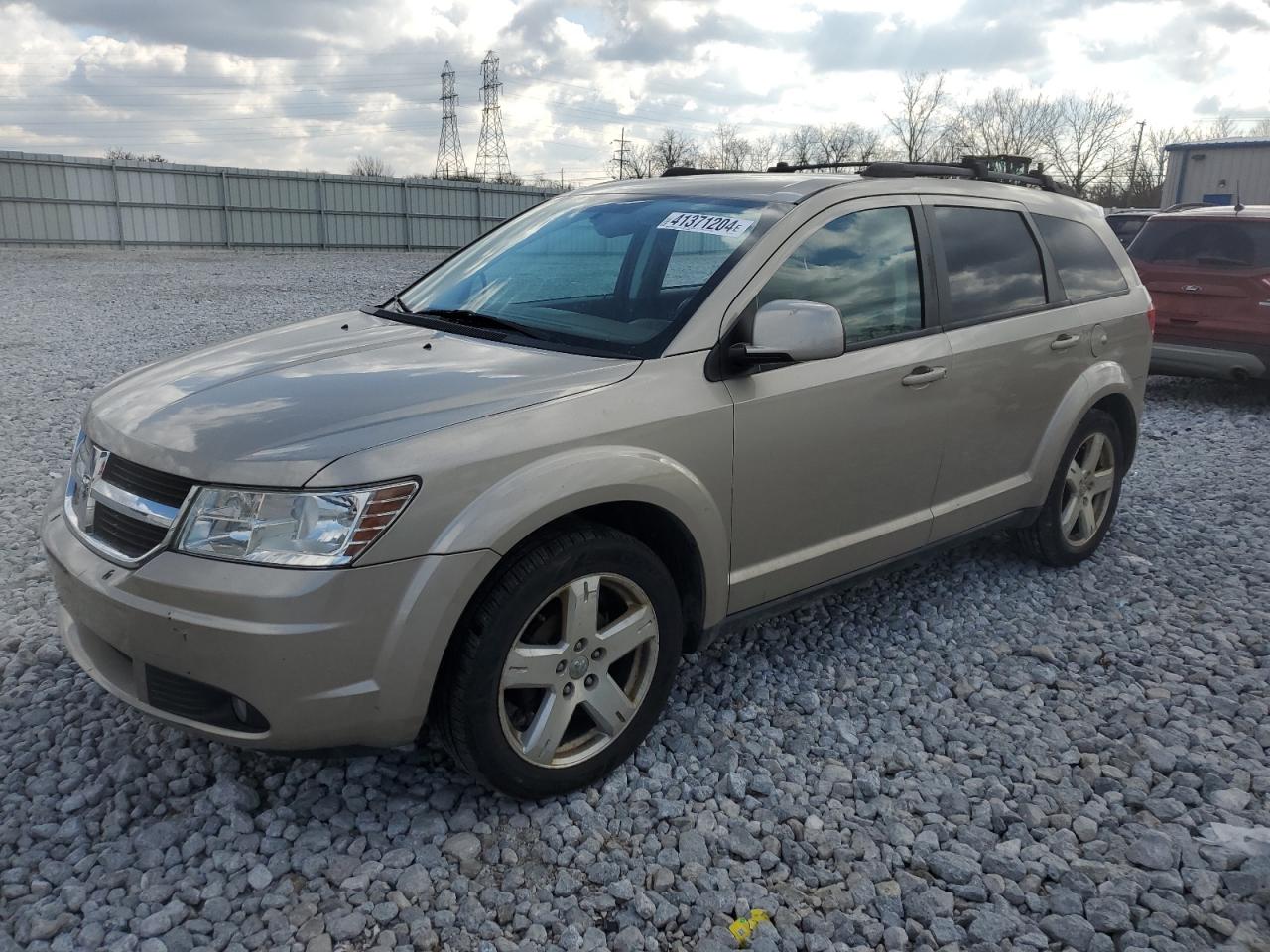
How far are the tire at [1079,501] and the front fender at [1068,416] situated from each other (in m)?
0.10

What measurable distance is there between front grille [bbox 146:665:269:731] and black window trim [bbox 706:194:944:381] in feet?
5.35

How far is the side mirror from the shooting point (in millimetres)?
2990

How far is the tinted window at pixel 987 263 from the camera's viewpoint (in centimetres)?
402

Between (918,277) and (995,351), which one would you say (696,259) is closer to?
(918,277)

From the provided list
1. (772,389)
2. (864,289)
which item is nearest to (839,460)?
(772,389)

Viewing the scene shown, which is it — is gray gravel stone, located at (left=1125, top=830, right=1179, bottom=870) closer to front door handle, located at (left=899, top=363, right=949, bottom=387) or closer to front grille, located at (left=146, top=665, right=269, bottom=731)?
front door handle, located at (left=899, top=363, right=949, bottom=387)

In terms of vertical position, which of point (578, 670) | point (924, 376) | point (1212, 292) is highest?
point (1212, 292)

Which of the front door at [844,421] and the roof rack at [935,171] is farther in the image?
the roof rack at [935,171]

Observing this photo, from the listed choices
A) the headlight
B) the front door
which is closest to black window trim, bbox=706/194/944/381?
the front door

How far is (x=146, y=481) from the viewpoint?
8.54 feet

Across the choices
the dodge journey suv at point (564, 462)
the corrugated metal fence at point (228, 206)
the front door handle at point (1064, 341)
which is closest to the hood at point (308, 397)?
the dodge journey suv at point (564, 462)

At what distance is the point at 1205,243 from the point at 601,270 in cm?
768

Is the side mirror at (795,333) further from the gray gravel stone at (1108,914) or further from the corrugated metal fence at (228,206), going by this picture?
the corrugated metal fence at (228,206)

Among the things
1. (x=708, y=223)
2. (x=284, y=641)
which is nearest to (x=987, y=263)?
(x=708, y=223)
